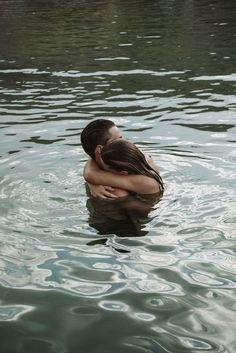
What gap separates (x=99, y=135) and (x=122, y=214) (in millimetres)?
1014

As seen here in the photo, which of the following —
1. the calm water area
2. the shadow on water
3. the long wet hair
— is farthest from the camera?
the long wet hair

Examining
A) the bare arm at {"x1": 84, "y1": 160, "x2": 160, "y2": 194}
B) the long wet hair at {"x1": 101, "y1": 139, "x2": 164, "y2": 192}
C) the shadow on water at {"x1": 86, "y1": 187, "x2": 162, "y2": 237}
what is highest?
the long wet hair at {"x1": 101, "y1": 139, "x2": 164, "y2": 192}

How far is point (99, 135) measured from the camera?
6.93 metres

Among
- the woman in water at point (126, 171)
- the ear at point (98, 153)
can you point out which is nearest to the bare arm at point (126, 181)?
the woman in water at point (126, 171)

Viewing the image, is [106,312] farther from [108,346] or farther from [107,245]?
[107,245]

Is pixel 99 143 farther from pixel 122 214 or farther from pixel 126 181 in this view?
pixel 122 214

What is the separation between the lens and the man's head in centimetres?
691

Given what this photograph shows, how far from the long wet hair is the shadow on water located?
0.33 meters

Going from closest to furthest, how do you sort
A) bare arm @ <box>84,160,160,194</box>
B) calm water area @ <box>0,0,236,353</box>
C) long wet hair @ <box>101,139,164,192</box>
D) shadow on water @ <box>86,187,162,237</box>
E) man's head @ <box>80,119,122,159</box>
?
calm water area @ <box>0,0,236,353</box>
shadow on water @ <box>86,187,162,237</box>
long wet hair @ <box>101,139,164,192</box>
bare arm @ <box>84,160,160,194</box>
man's head @ <box>80,119,122,159</box>

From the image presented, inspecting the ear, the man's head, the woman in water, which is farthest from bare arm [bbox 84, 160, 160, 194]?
the man's head

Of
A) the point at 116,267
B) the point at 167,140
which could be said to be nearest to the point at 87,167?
the point at 116,267

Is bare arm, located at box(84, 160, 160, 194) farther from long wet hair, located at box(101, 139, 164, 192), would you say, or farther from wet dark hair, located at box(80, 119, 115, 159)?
wet dark hair, located at box(80, 119, 115, 159)

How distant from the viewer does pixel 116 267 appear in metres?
5.32

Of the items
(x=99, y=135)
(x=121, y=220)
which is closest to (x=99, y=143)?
(x=99, y=135)
